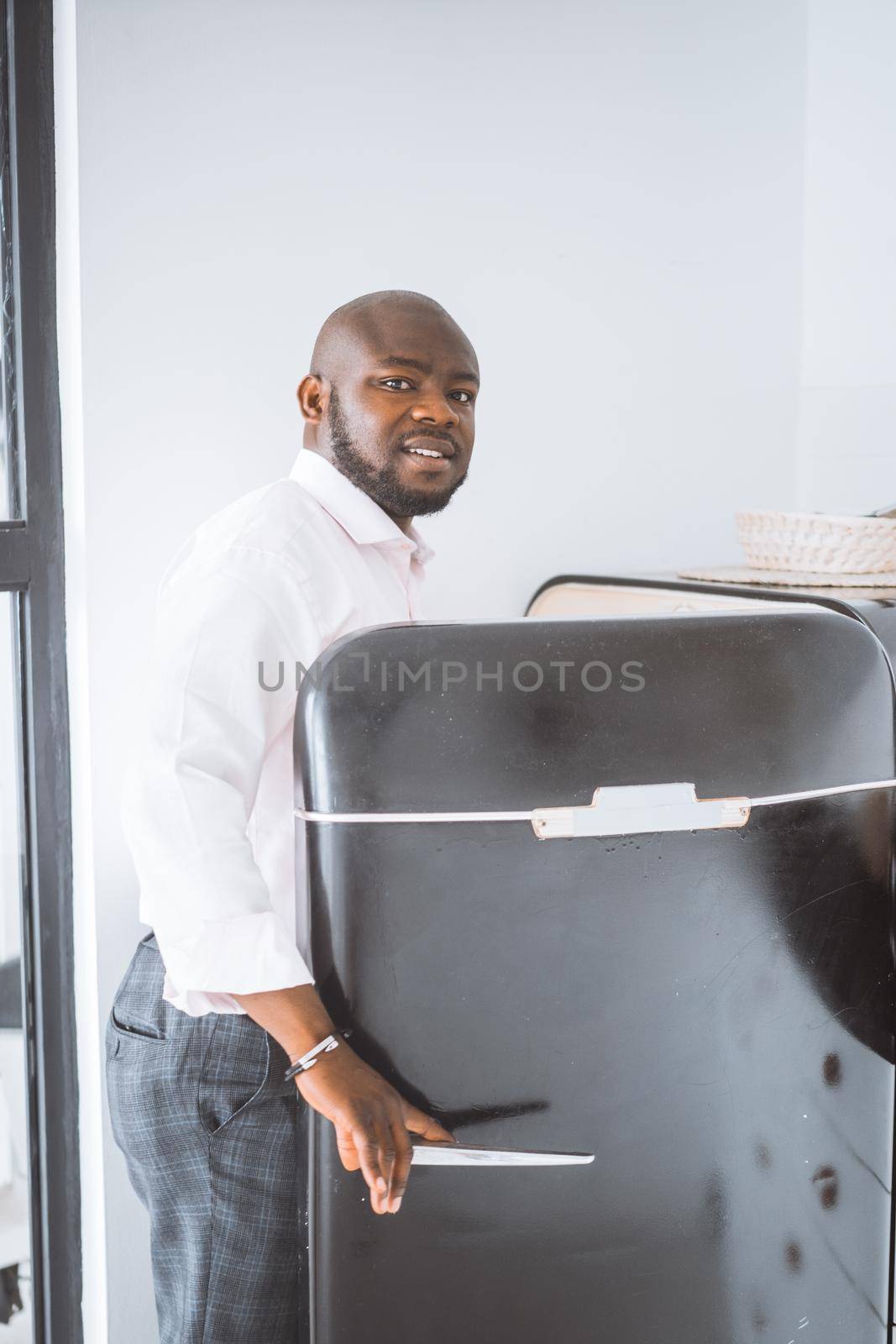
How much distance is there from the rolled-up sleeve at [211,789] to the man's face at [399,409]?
29 centimetres

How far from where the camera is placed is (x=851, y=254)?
2.42 meters

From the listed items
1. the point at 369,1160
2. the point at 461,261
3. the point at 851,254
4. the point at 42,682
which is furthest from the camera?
the point at 851,254

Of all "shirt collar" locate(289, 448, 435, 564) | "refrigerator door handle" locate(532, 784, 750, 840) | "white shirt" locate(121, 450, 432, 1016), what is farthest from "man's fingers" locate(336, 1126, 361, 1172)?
"shirt collar" locate(289, 448, 435, 564)

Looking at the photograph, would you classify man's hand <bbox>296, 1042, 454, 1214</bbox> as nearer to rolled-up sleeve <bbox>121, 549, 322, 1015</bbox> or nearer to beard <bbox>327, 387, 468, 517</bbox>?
rolled-up sleeve <bbox>121, 549, 322, 1015</bbox>

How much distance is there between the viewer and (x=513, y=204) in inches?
82.1

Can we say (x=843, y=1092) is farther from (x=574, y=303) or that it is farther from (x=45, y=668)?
(x=574, y=303)

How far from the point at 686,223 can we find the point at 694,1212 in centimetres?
181

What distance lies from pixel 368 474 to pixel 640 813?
0.56 meters

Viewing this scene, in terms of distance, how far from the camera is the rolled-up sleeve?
1150mm

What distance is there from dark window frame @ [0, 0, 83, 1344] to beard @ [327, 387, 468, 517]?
1.69ft

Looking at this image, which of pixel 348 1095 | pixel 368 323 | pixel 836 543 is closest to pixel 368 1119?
pixel 348 1095

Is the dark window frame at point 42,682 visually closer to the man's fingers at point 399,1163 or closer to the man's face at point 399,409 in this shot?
the man's face at point 399,409

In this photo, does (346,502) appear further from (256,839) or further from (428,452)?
(256,839)

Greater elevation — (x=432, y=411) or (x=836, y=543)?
(x=432, y=411)
